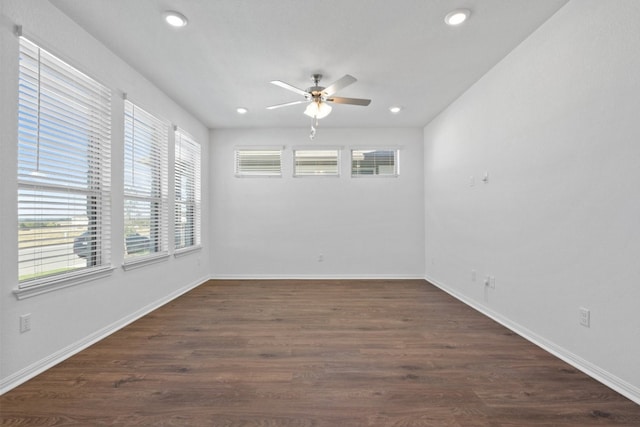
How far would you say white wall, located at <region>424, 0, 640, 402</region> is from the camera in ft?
5.73

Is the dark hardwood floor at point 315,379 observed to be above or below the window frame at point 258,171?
below

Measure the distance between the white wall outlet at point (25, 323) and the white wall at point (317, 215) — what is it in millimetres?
3236

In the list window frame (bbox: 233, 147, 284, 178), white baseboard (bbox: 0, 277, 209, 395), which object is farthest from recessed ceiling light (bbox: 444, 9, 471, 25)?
white baseboard (bbox: 0, 277, 209, 395)

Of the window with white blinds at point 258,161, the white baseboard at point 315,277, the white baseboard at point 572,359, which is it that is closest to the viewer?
the white baseboard at point 572,359

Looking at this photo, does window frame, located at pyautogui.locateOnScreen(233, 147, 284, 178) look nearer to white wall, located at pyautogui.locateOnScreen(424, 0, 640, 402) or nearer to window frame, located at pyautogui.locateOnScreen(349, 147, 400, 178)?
window frame, located at pyautogui.locateOnScreen(349, 147, 400, 178)

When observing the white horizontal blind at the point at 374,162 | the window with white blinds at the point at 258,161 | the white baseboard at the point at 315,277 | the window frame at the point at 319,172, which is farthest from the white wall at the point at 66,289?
the white horizontal blind at the point at 374,162

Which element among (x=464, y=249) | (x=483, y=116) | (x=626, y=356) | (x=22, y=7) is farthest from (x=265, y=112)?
(x=626, y=356)

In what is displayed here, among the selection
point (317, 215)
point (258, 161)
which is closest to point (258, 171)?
point (258, 161)

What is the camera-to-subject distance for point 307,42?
2.59 metres

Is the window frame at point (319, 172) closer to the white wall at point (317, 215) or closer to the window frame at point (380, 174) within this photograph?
the white wall at point (317, 215)

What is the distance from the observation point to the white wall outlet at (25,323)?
6.26ft

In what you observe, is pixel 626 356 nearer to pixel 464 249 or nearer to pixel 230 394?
pixel 464 249

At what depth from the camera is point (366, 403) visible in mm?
1688

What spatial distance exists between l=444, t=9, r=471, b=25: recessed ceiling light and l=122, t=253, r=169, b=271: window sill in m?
3.82
